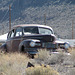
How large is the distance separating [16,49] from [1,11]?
109014 millimetres

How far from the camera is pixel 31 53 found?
11.5 meters

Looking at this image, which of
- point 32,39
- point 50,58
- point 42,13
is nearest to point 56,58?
point 50,58

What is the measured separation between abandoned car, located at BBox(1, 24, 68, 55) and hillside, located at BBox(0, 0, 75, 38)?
216 ft

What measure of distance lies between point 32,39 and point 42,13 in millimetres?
92205

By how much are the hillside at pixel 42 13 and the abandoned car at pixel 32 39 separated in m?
65.7

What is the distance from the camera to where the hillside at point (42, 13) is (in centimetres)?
8888

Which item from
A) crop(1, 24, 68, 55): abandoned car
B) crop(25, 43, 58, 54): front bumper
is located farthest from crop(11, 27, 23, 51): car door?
crop(25, 43, 58, 54): front bumper

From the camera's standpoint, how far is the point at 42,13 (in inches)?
4082

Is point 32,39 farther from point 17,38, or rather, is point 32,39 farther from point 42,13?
point 42,13

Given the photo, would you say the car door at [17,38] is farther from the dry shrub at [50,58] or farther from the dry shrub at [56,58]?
the dry shrub at [56,58]

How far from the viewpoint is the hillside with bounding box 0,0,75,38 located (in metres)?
88.9

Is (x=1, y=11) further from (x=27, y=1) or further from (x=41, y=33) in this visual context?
(x=41, y=33)

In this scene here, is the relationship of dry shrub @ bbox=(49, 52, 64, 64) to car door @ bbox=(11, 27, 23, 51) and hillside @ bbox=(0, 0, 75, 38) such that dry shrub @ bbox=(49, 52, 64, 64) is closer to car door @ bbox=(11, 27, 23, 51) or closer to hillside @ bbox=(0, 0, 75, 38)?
car door @ bbox=(11, 27, 23, 51)

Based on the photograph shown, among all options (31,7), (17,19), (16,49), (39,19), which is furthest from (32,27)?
(31,7)
